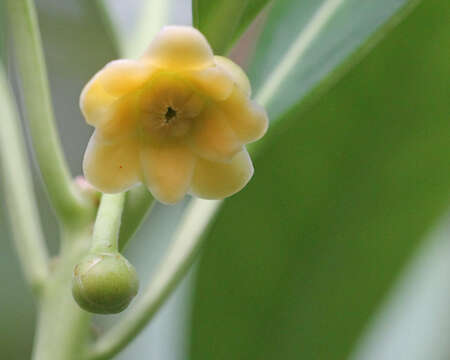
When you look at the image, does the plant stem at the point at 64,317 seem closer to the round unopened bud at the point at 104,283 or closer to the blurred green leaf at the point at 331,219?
the round unopened bud at the point at 104,283

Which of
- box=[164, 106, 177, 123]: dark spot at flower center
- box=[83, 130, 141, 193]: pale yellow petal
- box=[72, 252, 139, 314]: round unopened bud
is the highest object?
box=[164, 106, 177, 123]: dark spot at flower center

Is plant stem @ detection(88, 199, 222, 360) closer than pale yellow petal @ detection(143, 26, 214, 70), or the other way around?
pale yellow petal @ detection(143, 26, 214, 70)

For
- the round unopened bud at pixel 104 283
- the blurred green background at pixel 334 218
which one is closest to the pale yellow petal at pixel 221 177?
the round unopened bud at pixel 104 283

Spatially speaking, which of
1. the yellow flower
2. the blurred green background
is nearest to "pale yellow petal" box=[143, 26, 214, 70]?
the yellow flower

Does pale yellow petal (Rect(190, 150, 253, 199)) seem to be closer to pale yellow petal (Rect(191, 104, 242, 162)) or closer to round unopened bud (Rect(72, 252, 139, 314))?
pale yellow petal (Rect(191, 104, 242, 162))

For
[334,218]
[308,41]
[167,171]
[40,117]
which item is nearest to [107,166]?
[167,171]

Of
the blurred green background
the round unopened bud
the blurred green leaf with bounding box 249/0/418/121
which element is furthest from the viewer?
the blurred green background

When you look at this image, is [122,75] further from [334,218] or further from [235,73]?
[334,218]
